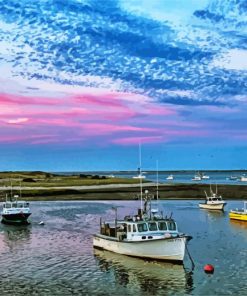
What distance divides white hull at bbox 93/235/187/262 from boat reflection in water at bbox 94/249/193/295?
0.47 metres

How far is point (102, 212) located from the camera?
88812mm

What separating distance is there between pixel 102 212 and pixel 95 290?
5477 cm

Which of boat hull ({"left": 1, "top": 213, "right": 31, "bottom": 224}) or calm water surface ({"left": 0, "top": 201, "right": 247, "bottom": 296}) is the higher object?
boat hull ({"left": 1, "top": 213, "right": 31, "bottom": 224})

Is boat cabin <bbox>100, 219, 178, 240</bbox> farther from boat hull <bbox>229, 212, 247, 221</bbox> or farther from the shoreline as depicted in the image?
the shoreline

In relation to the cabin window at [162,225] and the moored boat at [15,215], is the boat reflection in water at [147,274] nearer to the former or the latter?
the cabin window at [162,225]

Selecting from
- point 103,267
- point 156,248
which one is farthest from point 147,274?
point 103,267

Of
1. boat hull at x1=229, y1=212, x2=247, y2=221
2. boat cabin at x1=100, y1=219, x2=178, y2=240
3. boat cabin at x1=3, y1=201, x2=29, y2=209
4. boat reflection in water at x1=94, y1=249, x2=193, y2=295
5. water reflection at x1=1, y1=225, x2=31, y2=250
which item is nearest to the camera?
boat reflection in water at x1=94, y1=249, x2=193, y2=295

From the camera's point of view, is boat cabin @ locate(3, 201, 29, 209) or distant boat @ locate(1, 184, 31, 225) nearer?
distant boat @ locate(1, 184, 31, 225)

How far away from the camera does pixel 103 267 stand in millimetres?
41781

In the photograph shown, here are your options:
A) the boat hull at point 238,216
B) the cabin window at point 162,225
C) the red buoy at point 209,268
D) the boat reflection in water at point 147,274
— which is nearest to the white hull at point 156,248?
the boat reflection in water at point 147,274

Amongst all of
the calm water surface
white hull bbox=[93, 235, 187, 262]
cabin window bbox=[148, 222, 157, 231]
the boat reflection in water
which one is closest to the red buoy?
the calm water surface

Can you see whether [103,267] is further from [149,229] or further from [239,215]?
[239,215]

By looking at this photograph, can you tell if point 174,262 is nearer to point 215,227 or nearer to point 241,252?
point 241,252

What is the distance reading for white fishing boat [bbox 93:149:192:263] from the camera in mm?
41188
